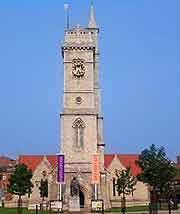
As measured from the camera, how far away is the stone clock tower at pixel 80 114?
258 feet

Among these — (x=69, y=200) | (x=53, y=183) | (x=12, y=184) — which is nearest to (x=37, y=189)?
(x=12, y=184)

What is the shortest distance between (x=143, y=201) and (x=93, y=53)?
32.0m

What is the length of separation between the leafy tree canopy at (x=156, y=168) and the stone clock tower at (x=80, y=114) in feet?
26.9

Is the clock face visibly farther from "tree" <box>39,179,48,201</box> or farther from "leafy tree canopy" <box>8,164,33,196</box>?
"tree" <box>39,179,48,201</box>

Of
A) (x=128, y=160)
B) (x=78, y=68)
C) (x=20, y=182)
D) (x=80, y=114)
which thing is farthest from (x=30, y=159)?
(x=78, y=68)

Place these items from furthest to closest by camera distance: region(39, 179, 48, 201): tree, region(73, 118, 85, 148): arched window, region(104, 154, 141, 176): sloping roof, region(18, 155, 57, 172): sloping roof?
region(18, 155, 57, 172): sloping roof < region(104, 154, 141, 176): sloping roof < region(39, 179, 48, 201): tree < region(73, 118, 85, 148): arched window

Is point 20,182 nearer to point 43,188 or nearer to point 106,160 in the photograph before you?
point 43,188

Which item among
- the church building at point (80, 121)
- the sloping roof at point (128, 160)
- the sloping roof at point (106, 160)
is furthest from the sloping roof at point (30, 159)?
the church building at point (80, 121)

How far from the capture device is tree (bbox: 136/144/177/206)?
73.4 m

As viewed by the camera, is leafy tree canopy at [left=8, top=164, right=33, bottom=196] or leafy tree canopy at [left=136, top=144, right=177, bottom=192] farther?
leafy tree canopy at [left=8, top=164, right=33, bottom=196]

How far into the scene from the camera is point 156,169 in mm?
73250

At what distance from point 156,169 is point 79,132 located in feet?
45.3

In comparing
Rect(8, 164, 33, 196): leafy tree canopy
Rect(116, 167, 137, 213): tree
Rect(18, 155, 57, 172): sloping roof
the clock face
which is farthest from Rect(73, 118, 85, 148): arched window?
Rect(18, 155, 57, 172): sloping roof

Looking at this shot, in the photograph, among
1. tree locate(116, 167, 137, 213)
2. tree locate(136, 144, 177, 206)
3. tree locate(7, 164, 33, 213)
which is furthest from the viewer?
tree locate(116, 167, 137, 213)
